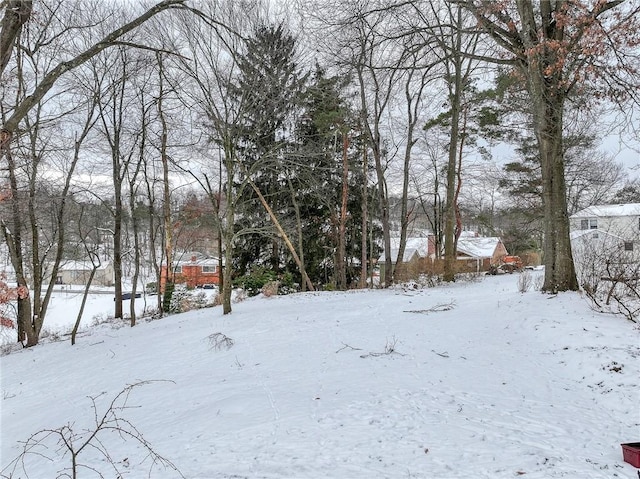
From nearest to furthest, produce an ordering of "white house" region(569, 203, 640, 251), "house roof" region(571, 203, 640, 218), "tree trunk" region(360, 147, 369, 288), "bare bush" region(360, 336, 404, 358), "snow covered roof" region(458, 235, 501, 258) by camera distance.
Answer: "bare bush" region(360, 336, 404, 358), "tree trunk" region(360, 147, 369, 288), "white house" region(569, 203, 640, 251), "house roof" region(571, 203, 640, 218), "snow covered roof" region(458, 235, 501, 258)

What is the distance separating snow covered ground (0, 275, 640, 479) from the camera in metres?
2.88

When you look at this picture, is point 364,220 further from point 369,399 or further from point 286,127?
point 369,399

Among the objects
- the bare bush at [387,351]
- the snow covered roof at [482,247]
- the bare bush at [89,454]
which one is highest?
the snow covered roof at [482,247]

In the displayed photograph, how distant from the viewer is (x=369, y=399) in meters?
3.87

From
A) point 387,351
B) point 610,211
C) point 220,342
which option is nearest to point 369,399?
point 387,351

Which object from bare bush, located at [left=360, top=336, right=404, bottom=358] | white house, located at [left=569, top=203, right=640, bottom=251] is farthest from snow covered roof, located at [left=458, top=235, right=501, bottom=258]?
bare bush, located at [left=360, top=336, right=404, bottom=358]

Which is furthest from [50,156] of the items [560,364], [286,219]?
[560,364]

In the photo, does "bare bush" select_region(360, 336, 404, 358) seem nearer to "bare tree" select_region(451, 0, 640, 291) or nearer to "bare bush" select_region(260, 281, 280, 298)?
"bare tree" select_region(451, 0, 640, 291)

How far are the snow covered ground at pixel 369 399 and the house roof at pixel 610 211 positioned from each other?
2296cm

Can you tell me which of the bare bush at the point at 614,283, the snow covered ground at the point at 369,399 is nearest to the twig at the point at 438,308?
the snow covered ground at the point at 369,399

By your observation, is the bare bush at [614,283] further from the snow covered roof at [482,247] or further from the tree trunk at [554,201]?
the snow covered roof at [482,247]

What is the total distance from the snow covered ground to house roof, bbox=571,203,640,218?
2296 cm

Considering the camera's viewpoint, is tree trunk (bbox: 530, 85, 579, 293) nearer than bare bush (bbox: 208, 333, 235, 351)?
No

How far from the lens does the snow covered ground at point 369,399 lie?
2.88 meters
